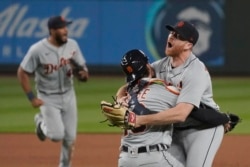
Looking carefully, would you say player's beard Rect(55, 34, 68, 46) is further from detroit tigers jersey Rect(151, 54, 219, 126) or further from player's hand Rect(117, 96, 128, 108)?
player's hand Rect(117, 96, 128, 108)

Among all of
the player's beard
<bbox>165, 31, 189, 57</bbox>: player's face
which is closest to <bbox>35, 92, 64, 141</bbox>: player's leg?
the player's beard

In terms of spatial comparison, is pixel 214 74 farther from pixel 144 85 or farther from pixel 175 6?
pixel 144 85

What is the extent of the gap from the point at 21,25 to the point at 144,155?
1501cm

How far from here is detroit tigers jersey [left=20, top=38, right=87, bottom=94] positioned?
10.5m

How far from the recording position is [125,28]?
20625mm

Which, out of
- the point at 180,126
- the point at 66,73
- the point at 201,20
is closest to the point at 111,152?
the point at 66,73

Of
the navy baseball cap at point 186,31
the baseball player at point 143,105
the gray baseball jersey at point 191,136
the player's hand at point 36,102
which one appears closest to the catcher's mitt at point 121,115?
the baseball player at point 143,105

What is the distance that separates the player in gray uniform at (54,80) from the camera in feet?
34.0

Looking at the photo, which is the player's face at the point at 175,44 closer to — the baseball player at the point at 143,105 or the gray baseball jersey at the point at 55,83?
the baseball player at the point at 143,105

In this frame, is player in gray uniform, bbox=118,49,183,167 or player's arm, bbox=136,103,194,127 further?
player in gray uniform, bbox=118,49,183,167

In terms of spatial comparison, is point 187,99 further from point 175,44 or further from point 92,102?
point 92,102

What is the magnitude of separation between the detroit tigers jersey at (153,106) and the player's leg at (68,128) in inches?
151

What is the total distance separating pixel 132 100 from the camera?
6.36 meters

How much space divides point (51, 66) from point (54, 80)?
0.64 feet
